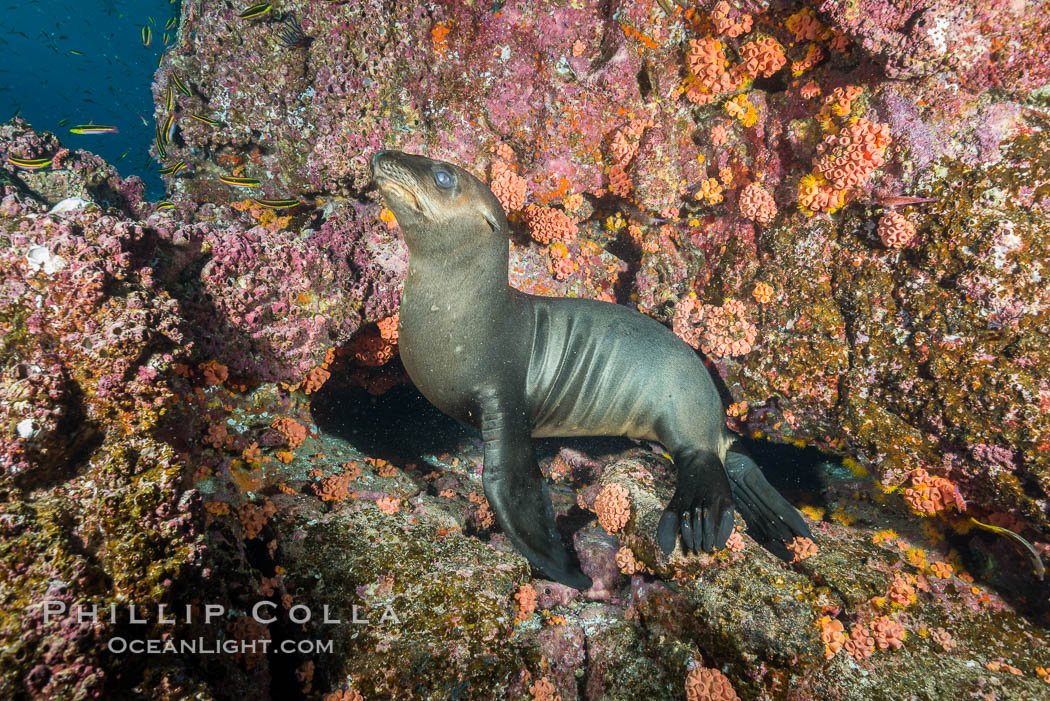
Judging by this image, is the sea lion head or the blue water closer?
the sea lion head

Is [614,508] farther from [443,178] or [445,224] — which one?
[443,178]

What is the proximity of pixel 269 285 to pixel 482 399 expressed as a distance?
5.77ft

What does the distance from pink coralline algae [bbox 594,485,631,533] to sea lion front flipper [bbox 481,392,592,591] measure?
0.38 metres

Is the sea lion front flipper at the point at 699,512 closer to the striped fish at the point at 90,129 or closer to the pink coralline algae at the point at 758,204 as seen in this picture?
the pink coralline algae at the point at 758,204

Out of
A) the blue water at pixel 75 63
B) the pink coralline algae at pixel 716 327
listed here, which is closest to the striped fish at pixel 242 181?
the pink coralline algae at pixel 716 327

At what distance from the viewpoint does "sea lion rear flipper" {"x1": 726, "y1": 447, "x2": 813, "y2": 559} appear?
115 inches

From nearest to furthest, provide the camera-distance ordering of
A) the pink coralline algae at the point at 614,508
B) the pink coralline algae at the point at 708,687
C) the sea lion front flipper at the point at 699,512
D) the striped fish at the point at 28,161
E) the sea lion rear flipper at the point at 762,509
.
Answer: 1. the pink coralline algae at the point at 708,687
2. the sea lion front flipper at the point at 699,512
3. the sea lion rear flipper at the point at 762,509
4. the pink coralline algae at the point at 614,508
5. the striped fish at the point at 28,161

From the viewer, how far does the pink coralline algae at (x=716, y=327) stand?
358 cm

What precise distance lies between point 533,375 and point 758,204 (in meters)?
2.22

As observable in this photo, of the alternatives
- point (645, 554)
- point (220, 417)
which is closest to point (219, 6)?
point (220, 417)

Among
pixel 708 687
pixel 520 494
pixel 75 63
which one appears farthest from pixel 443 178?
pixel 75 63

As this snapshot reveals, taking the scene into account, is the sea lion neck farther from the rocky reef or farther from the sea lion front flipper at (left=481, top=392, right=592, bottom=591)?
the rocky reef

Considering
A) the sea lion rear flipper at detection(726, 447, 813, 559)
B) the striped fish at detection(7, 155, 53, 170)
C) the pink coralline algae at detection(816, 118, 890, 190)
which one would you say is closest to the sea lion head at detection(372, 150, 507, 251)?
the pink coralline algae at detection(816, 118, 890, 190)

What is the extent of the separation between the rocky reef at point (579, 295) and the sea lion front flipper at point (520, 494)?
0.21m
